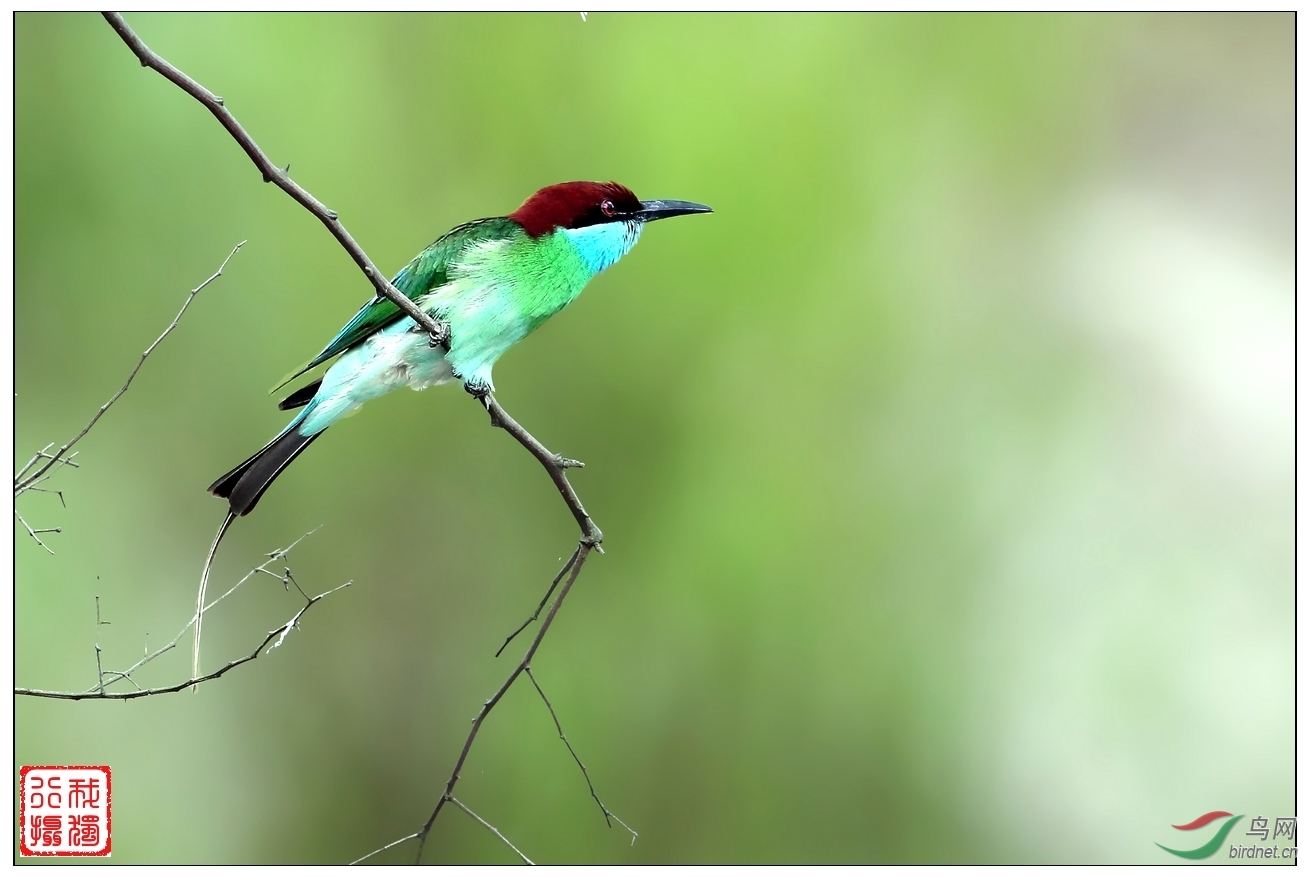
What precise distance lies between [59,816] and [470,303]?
115cm

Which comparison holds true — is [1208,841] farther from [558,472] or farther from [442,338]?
[442,338]

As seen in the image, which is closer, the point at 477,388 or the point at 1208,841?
the point at 477,388

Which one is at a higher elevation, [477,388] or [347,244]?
[347,244]

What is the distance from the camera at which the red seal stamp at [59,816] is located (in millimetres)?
1858

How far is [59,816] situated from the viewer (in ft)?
6.20

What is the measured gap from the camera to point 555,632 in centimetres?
328

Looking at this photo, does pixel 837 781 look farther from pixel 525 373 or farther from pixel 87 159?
pixel 87 159

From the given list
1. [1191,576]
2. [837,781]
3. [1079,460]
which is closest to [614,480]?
[837,781]

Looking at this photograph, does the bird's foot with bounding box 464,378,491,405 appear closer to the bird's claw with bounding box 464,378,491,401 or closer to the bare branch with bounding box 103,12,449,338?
the bird's claw with bounding box 464,378,491,401

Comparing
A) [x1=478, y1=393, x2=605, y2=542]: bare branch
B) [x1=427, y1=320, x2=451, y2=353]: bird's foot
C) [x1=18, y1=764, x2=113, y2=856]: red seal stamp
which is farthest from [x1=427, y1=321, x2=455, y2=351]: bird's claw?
[x1=18, y1=764, x2=113, y2=856]: red seal stamp

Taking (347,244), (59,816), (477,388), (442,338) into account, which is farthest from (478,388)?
(59,816)

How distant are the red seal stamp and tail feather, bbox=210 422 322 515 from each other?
599 mm

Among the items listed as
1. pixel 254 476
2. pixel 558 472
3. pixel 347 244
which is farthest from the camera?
pixel 254 476

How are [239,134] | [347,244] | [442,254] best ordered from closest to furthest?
1. [239,134]
2. [347,244]
3. [442,254]
